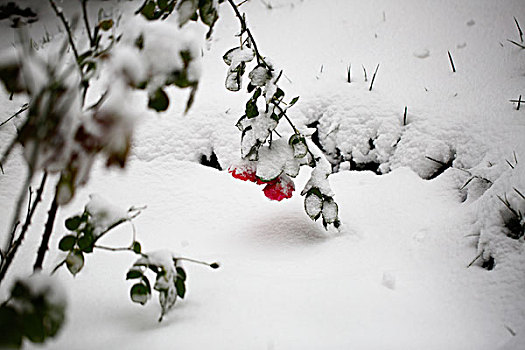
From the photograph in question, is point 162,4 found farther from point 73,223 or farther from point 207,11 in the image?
point 73,223

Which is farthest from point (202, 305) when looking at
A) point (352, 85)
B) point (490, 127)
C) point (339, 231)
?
point (352, 85)

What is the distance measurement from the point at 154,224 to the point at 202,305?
0.40 meters

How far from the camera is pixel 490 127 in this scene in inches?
52.4

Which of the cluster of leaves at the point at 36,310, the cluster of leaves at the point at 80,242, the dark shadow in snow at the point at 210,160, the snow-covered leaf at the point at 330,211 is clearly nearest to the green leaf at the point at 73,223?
the cluster of leaves at the point at 80,242

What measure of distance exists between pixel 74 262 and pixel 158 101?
0.40 meters

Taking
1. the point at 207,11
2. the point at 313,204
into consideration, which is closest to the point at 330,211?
the point at 313,204

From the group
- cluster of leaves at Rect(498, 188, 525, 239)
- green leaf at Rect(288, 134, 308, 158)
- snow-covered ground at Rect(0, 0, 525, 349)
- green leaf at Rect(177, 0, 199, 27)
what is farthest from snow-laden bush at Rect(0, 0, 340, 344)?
cluster of leaves at Rect(498, 188, 525, 239)

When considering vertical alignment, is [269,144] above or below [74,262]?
above

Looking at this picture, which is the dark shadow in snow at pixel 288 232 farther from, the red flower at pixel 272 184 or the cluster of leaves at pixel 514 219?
the cluster of leaves at pixel 514 219

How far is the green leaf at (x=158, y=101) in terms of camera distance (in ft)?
1.60

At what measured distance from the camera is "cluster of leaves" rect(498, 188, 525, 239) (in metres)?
0.99

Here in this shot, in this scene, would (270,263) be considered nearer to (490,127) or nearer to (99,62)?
(99,62)

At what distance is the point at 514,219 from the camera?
101 cm

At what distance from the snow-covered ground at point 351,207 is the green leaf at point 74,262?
12 cm
